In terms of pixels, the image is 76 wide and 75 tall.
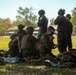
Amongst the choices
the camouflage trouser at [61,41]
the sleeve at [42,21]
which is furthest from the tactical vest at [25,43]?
the camouflage trouser at [61,41]

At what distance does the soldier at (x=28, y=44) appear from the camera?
460 inches

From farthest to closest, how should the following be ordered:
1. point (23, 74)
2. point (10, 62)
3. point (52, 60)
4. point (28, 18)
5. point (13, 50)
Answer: point (28, 18) → point (13, 50) → point (10, 62) → point (52, 60) → point (23, 74)

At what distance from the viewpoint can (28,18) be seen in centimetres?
13812

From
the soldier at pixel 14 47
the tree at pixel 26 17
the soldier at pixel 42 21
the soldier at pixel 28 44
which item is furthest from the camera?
the tree at pixel 26 17

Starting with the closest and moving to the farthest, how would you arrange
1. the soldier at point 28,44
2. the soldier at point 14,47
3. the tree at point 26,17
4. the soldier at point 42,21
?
the soldier at point 28,44 < the soldier at point 14,47 < the soldier at point 42,21 < the tree at point 26,17

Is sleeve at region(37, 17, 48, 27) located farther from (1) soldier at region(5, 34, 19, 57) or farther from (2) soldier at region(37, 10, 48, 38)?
(1) soldier at region(5, 34, 19, 57)

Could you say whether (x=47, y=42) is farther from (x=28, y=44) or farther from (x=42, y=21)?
(x=42, y=21)

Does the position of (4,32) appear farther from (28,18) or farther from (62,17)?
(62,17)

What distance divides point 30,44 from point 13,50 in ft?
4.39

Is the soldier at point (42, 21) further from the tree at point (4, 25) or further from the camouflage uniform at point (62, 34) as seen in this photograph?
the tree at point (4, 25)

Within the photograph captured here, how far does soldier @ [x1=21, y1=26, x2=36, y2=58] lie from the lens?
1167 centimetres

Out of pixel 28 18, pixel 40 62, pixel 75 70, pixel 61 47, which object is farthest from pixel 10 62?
pixel 28 18

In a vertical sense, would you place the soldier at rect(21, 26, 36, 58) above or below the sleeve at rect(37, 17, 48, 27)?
below

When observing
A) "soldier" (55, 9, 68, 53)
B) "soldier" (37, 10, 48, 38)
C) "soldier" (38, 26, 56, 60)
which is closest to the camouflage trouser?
"soldier" (55, 9, 68, 53)
